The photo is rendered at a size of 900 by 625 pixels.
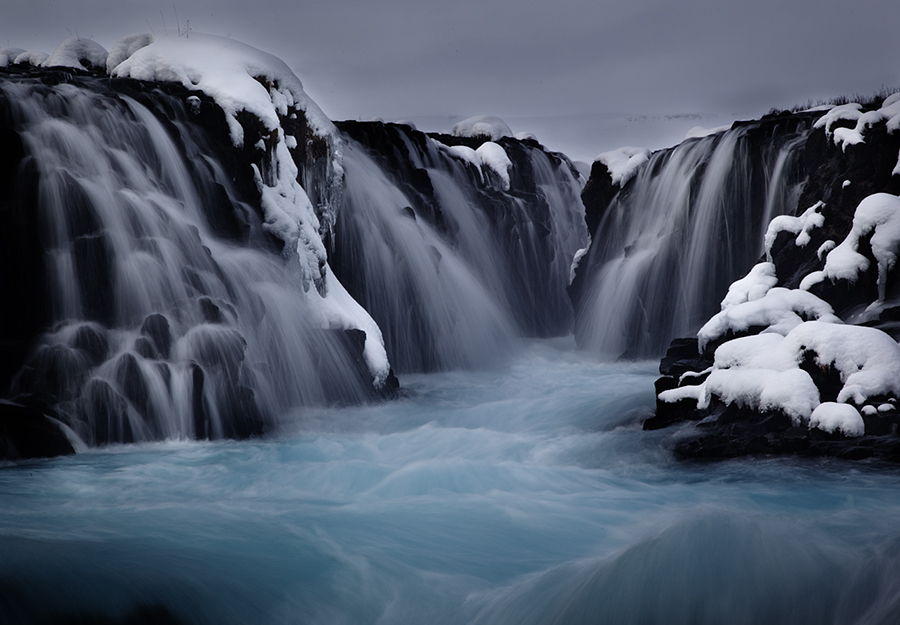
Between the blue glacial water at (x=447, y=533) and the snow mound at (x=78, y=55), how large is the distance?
8286 millimetres

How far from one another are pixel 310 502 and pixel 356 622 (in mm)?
1888

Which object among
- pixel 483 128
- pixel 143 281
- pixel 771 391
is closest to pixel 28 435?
pixel 143 281

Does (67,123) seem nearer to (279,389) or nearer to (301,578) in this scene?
(279,389)

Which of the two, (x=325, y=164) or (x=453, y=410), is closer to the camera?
(x=453, y=410)

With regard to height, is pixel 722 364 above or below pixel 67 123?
below

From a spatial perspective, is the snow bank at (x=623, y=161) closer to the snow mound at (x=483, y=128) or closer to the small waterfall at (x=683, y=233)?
the small waterfall at (x=683, y=233)

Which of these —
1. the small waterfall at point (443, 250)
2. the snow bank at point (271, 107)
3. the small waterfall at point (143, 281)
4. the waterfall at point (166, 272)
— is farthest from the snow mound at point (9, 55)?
the small waterfall at point (143, 281)

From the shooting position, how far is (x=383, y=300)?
12.2 meters

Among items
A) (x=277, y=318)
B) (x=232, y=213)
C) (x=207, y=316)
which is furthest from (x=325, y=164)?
(x=207, y=316)

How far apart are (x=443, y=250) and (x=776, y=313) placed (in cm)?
734

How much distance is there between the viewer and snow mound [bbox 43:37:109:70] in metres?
12.6

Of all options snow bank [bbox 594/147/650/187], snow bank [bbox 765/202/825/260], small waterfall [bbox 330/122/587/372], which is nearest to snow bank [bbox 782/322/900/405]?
snow bank [bbox 765/202/825/260]

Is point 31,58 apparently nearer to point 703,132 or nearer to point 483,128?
point 483,128

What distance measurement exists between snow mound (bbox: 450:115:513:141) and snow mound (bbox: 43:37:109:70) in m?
8.61
